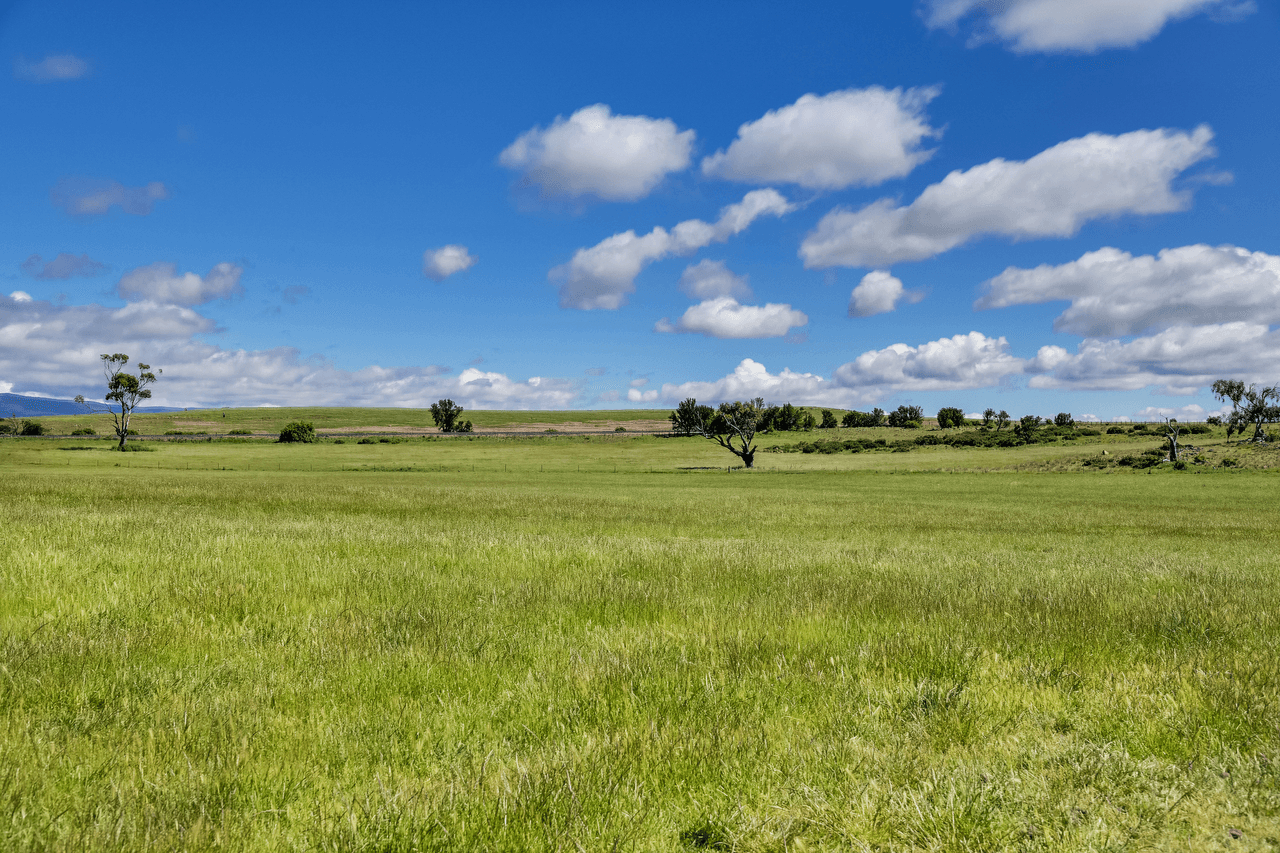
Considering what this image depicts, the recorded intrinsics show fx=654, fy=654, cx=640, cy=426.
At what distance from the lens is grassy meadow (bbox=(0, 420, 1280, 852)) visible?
319cm

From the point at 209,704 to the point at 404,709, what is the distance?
51.2 inches

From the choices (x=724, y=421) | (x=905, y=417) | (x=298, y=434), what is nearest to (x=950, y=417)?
(x=905, y=417)

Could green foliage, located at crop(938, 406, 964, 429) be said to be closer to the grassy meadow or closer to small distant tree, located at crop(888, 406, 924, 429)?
small distant tree, located at crop(888, 406, 924, 429)

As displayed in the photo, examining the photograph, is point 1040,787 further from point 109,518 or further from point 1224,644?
point 109,518

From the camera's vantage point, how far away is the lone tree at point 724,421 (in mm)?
86062

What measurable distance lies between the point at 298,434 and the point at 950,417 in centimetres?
15510

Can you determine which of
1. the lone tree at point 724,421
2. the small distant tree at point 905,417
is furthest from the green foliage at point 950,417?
the lone tree at point 724,421

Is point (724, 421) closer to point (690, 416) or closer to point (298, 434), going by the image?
point (690, 416)

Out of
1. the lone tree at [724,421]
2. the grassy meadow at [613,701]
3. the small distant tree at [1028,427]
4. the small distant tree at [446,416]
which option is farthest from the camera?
the small distant tree at [446,416]

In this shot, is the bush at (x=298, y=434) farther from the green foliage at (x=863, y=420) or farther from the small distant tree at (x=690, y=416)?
the green foliage at (x=863, y=420)

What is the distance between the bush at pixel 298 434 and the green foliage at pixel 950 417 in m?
149

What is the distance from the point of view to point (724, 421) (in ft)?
291

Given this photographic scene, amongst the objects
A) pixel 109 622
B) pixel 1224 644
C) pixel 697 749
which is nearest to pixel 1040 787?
pixel 697 749

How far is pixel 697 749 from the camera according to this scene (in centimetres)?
395
